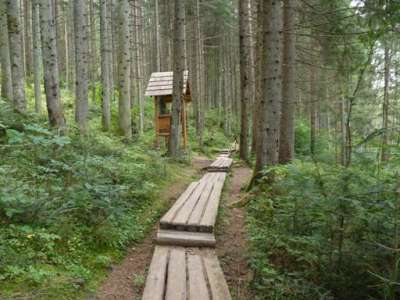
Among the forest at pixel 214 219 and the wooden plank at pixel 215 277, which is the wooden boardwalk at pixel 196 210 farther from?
the wooden plank at pixel 215 277

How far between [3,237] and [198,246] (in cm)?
255

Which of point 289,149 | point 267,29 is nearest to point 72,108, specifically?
point 289,149

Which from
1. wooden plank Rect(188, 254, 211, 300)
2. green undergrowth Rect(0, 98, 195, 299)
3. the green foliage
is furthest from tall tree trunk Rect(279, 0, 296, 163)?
the green foliage

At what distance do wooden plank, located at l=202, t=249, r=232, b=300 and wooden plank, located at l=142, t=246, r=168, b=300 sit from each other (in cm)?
53

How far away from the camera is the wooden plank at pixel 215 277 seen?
3.59 m

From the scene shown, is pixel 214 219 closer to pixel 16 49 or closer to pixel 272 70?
pixel 272 70

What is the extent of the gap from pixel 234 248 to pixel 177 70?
24.6ft

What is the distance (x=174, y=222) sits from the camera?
18.2 feet

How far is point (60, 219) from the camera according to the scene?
14.8 ft

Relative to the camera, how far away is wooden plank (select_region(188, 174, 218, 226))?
5652 mm

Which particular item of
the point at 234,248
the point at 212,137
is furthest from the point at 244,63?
the point at 212,137

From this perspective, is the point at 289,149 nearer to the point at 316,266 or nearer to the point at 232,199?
the point at 232,199

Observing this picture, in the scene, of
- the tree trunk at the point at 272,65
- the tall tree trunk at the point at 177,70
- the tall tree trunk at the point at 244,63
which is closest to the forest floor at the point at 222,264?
the tree trunk at the point at 272,65

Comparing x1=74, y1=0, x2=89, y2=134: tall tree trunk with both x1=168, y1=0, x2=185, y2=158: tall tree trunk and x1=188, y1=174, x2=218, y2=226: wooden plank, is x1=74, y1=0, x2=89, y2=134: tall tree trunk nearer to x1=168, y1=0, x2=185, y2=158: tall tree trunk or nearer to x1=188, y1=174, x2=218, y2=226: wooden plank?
x1=168, y1=0, x2=185, y2=158: tall tree trunk
